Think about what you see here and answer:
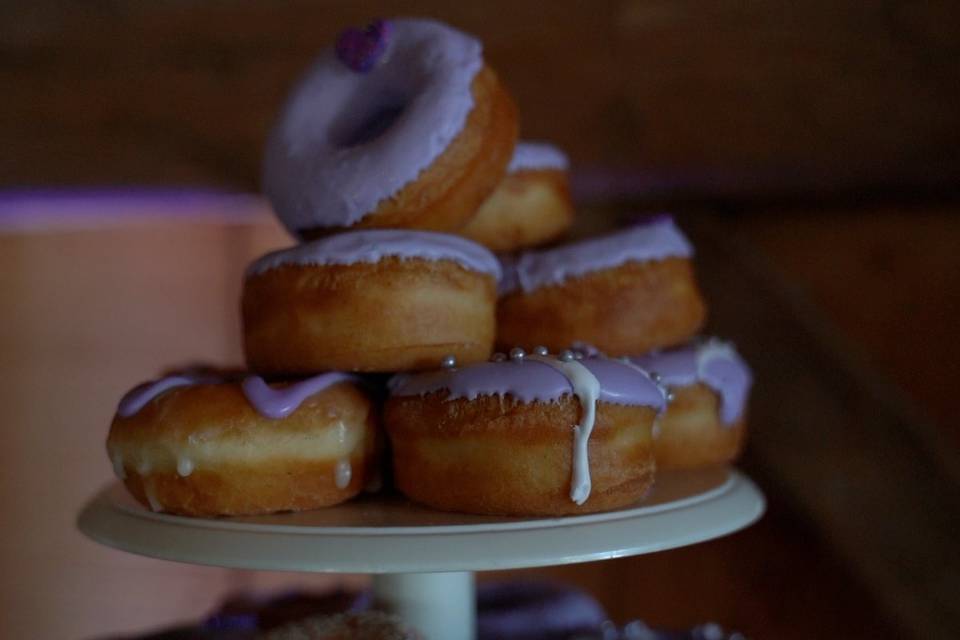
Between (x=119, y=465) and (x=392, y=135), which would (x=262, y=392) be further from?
(x=392, y=135)

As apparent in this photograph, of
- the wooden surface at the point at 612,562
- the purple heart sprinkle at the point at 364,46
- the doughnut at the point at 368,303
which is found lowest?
the wooden surface at the point at 612,562

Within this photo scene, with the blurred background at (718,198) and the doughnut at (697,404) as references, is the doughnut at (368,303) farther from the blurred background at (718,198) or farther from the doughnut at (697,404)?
the blurred background at (718,198)

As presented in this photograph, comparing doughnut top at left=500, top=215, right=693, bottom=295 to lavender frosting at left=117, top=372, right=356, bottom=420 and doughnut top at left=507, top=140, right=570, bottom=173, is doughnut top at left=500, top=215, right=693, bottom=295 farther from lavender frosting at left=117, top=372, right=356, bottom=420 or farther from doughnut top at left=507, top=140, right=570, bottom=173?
lavender frosting at left=117, top=372, right=356, bottom=420

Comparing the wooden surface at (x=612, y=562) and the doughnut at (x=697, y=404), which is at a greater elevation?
the doughnut at (x=697, y=404)

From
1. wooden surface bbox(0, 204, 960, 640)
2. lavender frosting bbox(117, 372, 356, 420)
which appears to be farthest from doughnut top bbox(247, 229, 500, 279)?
wooden surface bbox(0, 204, 960, 640)

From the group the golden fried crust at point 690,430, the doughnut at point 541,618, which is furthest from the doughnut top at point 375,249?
the doughnut at point 541,618

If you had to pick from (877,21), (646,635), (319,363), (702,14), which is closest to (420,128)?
(319,363)
